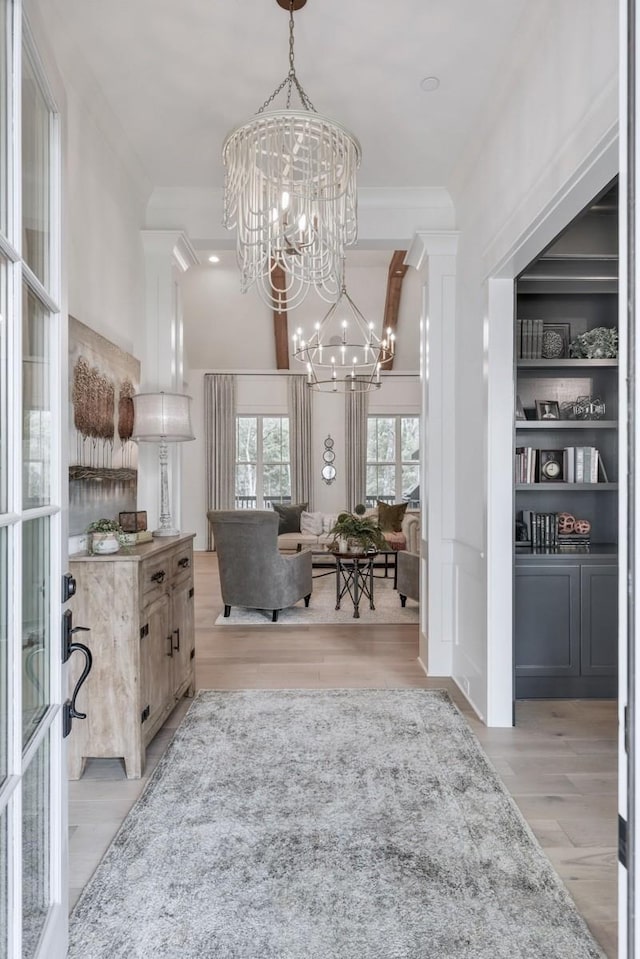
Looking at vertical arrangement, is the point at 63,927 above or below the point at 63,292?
below

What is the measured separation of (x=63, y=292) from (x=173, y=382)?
2.59 meters

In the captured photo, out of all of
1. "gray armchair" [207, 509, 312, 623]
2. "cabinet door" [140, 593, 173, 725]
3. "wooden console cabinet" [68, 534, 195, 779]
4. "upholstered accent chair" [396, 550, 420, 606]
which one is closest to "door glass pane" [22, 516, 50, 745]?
"wooden console cabinet" [68, 534, 195, 779]

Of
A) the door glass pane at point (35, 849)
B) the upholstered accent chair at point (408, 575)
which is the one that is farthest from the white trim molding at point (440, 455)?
the door glass pane at point (35, 849)

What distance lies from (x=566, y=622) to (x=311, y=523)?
224 inches

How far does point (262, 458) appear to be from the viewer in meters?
10.3

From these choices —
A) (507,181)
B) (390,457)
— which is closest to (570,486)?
(507,181)

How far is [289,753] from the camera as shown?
9.34ft

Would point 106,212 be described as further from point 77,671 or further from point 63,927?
point 63,927

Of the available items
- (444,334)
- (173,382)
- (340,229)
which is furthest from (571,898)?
(173,382)

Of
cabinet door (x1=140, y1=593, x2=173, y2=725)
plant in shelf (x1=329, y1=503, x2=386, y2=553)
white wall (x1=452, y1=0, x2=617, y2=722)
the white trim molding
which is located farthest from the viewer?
plant in shelf (x1=329, y1=503, x2=386, y2=553)

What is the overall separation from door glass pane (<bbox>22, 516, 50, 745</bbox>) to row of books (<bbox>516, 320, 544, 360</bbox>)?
9.79 ft

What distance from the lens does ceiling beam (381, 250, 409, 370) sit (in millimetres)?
8438

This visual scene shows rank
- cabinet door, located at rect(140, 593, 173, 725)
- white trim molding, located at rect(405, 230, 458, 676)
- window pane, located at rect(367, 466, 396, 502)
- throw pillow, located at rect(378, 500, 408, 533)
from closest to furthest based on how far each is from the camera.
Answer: cabinet door, located at rect(140, 593, 173, 725)
white trim molding, located at rect(405, 230, 458, 676)
throw pillow, located at rect(378, 500, 408, 533)
window pane, located at rect(367, 466, 396, 502)

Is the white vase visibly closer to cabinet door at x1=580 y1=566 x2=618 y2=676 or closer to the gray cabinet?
the gray cabinet
